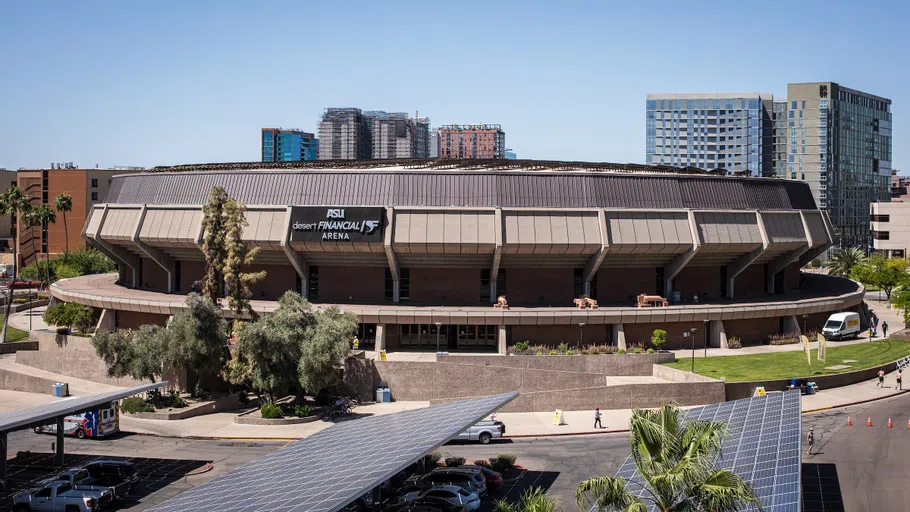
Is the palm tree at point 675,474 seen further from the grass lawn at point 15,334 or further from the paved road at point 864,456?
the grass lawn at point 15,334

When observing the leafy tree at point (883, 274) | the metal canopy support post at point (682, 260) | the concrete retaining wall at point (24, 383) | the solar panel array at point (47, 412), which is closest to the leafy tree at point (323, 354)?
the solar panel array at point (47, 412)

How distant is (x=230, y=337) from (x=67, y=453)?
13.9 m

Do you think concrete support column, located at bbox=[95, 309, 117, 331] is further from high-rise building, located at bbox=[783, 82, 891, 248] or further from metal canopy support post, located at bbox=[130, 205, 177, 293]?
high-rise building, located at bbox=[783, 82, 891, 248]

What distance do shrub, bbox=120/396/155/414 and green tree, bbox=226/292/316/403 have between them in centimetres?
596

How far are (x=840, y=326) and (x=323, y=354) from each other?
42806 millimetres

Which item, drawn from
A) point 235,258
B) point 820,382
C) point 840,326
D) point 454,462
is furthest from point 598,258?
point 454,462

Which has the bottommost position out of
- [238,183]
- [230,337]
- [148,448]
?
[148,448]

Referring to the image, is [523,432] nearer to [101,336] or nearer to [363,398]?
[363,398]

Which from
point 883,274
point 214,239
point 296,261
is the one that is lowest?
point 883,274

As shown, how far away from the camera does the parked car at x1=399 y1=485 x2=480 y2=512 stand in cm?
3159

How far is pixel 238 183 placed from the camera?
216ft

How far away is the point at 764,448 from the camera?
27797mm

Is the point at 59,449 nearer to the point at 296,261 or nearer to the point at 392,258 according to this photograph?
the point at 296,261

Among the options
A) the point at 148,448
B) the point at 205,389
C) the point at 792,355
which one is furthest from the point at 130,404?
the point at 792,355
